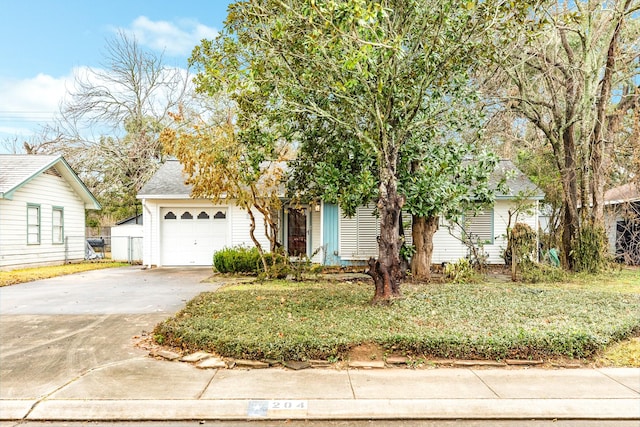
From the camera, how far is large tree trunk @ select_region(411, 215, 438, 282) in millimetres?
11531

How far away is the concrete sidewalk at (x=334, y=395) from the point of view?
403cm

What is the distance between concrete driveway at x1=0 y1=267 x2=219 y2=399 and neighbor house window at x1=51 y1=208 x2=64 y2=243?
19.8 feet

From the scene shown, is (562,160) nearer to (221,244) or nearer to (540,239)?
(540,239)

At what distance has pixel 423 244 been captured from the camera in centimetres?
1166

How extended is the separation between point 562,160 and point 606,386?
438 inches

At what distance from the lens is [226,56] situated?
7750 mm

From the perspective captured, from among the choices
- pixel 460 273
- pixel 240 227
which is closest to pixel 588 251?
pixel 460 273

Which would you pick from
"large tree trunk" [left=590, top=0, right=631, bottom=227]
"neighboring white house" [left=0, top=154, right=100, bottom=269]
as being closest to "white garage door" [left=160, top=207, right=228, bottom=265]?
"neighboring white house" [left=0, top=154, right=100, bottom=269]

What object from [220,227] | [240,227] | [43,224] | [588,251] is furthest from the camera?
[43,224]

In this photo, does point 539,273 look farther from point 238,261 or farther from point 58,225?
point 58,225

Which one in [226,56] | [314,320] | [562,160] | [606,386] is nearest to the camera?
[606,386]

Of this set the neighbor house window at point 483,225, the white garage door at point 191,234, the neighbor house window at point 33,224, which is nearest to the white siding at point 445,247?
the neighbor house window at point 483,225

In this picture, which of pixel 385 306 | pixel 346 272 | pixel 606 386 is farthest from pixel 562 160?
pixel 606 386

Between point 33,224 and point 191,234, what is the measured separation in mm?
6231
